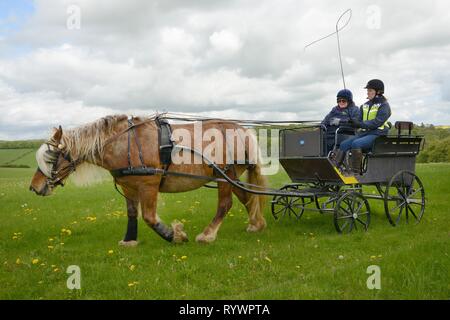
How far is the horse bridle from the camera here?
6980 millimetres

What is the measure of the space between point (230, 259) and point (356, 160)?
11.1ft

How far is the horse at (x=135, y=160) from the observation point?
7.03 m

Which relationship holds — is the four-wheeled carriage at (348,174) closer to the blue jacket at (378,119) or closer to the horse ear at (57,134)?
the blue jacket at (378,119)

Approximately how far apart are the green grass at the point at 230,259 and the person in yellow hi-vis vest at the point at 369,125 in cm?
153

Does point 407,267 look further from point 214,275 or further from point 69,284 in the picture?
point 69,284

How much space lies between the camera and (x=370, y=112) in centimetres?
855

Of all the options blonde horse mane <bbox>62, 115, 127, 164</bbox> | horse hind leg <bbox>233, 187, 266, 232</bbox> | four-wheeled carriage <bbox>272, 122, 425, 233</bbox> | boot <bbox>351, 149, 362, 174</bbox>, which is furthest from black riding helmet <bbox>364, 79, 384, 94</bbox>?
blonde horse mane <bbox>62, 115, 127, 164</bbox>

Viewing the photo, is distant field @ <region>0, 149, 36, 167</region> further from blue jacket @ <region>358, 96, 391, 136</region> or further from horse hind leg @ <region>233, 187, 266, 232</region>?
blue jacket @ <region>358, 96, 391, 136</region>
